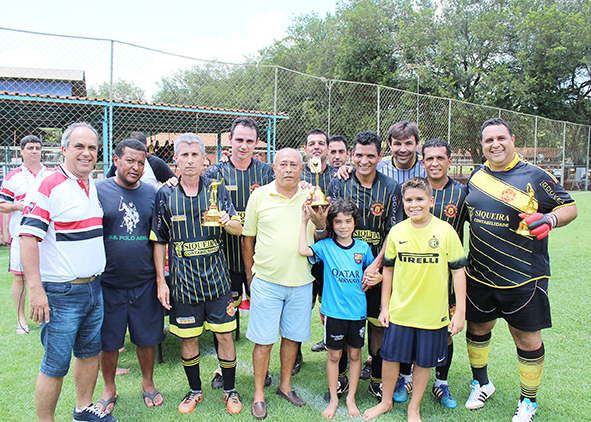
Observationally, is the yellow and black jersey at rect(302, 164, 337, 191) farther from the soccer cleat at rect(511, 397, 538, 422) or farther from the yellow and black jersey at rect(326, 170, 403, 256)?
the soccer cleat at rect(511, 397, 538, 422)

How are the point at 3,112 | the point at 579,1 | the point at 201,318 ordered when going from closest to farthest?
the point at 201,318 → the point at 3,112 → the point at 579,1

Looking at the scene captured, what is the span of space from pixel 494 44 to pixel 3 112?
959 inches

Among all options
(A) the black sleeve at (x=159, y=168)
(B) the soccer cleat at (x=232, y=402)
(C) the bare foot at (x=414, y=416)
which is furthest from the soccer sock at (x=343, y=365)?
(A) the black sleeve at (x=159, y=168)

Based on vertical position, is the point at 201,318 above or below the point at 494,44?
below

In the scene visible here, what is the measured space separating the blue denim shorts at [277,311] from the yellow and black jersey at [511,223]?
4.66 ft

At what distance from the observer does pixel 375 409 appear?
2992mm

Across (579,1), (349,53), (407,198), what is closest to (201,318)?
(407,198)

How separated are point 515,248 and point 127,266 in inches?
116

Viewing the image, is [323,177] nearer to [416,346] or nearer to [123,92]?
[416,346]

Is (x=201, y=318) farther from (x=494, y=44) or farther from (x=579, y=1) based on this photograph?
(x=579, y=1)

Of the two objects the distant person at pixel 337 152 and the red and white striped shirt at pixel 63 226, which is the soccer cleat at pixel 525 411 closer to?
the distant person at pixel 337 152

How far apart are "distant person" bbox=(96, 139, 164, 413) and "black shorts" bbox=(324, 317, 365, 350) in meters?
1.39

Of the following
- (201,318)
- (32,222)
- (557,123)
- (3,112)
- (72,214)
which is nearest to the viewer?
(32,222)

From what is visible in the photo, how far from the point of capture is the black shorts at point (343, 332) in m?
3.04
